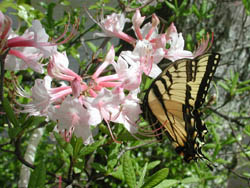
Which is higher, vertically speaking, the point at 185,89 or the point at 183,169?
the point at 185,89

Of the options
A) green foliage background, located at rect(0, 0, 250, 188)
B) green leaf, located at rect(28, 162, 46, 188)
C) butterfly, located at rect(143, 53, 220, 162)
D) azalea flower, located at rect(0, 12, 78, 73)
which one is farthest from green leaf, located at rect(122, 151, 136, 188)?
azalea flower, located at rect(0, 12, 78, 73)

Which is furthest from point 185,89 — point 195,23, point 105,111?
point 195,23

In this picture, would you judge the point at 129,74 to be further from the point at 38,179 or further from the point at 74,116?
the point at 38,179

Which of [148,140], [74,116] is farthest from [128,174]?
[148,140]

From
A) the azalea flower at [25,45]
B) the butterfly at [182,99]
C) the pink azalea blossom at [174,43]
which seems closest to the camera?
the azalea flower at [25,45]

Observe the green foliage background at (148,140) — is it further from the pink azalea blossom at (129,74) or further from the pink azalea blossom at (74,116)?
the pink azalea blossom at (129,74)

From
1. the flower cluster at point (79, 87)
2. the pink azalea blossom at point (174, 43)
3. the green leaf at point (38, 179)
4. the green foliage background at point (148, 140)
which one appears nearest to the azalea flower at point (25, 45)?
the flower cluster at point (79, 87)

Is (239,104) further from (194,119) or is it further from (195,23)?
(194,119)
